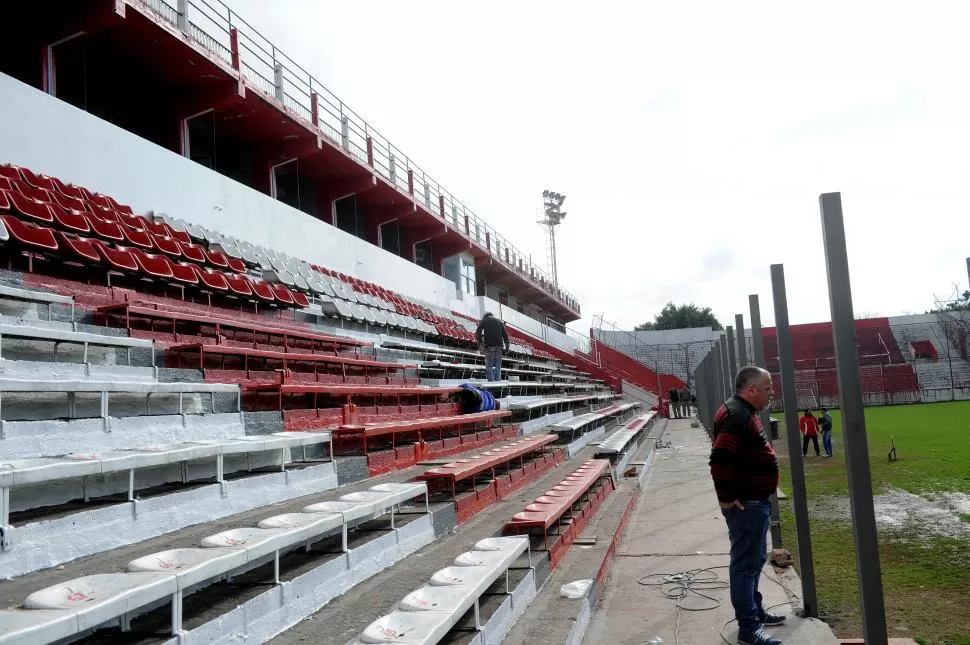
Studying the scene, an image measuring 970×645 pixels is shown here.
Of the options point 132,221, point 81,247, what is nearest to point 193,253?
point 132,221

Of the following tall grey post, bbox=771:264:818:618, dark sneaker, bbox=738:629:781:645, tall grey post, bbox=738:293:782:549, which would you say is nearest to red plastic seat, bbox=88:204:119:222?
tall grey post, bbox=738:293:782:549

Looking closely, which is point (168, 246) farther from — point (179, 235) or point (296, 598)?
point (296, 598)

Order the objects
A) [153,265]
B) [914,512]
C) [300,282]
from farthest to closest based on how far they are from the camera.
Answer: [300,282], [153,265], [914,512]

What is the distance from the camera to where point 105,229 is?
7.13 m

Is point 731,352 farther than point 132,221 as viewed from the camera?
No

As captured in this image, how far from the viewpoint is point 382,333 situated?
1249cm

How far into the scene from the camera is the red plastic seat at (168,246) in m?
7.84

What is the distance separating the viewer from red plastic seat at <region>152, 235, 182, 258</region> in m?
7.84

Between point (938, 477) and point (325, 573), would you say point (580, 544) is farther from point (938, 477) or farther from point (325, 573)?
point (938, 477)

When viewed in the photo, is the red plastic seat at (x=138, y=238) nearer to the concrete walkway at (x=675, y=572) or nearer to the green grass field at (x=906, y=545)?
the concrete walkway at (x=675, y=572)

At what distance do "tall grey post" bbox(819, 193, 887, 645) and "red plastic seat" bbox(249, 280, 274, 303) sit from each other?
7.10 meters

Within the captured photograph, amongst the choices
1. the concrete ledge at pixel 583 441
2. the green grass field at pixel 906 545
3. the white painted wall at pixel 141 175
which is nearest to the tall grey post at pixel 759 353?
the green grass field at pixel 906 545

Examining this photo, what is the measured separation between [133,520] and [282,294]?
630 cm

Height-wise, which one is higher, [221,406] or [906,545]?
[221,406]
